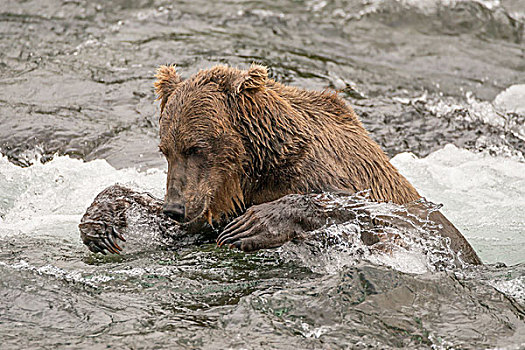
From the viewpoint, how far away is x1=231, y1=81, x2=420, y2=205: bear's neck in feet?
16.8

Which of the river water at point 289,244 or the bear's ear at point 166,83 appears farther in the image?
the bear's ear at point 166,83

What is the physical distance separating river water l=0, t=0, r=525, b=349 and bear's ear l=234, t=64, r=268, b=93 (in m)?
1.10

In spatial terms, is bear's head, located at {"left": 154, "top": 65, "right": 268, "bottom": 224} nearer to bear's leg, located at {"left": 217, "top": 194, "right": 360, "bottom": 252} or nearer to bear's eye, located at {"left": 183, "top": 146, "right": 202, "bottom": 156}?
bear's eye, located at {"left": 183, "top": 146, "right": 202, "bottom": 156}

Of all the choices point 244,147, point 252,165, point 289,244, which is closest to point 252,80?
point 244,147

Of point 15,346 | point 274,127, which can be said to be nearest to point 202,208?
point 274,127

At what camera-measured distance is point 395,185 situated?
18.5ft

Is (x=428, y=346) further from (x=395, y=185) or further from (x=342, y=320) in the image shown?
(x=395, y=185)

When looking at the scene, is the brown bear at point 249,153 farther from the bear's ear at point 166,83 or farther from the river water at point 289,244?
the river water at point 289,244

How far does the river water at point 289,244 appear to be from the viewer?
166 inches

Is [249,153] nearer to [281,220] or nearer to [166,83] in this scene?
[281,220]

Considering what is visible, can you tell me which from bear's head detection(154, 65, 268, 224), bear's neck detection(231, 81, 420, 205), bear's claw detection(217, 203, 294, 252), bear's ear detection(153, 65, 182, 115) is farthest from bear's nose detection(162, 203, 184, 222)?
bear's ear detection(153, 65, 182, 115)

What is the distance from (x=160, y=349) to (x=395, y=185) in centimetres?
245

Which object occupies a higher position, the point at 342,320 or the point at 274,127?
the point at 274,127

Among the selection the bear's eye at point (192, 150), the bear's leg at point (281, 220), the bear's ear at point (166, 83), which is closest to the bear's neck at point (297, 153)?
the bear's leg at point (281, 220)
